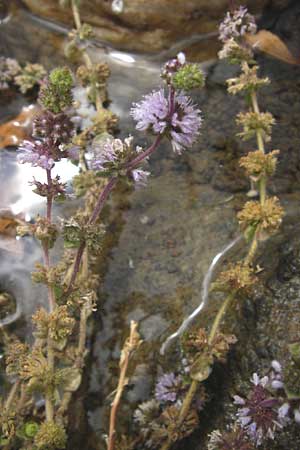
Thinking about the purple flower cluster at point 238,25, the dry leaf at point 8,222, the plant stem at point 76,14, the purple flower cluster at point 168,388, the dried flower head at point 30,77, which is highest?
the plant stem at point 76,14

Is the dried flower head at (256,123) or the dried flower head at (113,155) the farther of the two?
the dried flower head at (256,123)

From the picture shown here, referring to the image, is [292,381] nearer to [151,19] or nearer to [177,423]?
[177,423]

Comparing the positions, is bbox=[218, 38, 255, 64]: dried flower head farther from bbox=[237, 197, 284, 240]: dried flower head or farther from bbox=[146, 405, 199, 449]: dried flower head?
bbox=[146, 405, 199, 449]: dried flower head

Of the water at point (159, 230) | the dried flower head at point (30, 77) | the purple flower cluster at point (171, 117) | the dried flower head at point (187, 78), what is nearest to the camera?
the dried flower head at point (187, 78)

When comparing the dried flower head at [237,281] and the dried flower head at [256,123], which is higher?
the dried flower head at [256,123]

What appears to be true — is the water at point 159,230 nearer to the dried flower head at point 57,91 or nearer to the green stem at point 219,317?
the green stem at point 219,317

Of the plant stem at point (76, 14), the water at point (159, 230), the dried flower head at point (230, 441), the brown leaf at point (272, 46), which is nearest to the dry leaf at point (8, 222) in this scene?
the water at point (159, 230)
